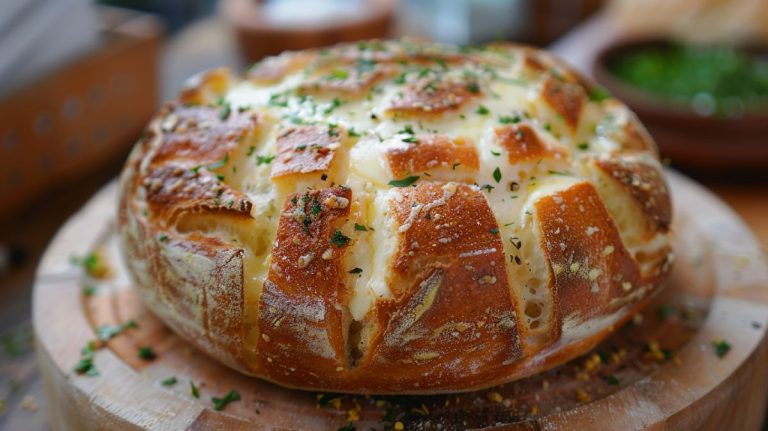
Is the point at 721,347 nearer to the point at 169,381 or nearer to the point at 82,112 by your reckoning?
the point at 169,381

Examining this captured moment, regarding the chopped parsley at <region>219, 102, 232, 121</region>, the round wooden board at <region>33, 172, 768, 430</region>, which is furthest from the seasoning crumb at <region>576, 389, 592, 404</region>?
the chopped parsley at <region>219, 102, 232, 121</region>

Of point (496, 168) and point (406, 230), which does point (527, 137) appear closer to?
point (496, 168)

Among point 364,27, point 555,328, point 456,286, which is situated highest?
point 456,286

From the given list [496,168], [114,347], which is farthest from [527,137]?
[114,347]

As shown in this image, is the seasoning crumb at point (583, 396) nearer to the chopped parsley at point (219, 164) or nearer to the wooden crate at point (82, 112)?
the chopped parsley at point (219, 164)

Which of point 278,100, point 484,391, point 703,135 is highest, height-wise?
point 278,100

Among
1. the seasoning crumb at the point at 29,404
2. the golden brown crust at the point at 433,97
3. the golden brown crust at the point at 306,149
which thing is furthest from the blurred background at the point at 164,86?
the golden brown crust at the point at 433,97

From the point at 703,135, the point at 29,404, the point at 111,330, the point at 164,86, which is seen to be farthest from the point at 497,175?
the point at 164,86

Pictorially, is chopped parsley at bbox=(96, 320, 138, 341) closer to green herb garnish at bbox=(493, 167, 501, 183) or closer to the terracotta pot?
green herb garnish at bbox=(493, 167, 501, 183)
